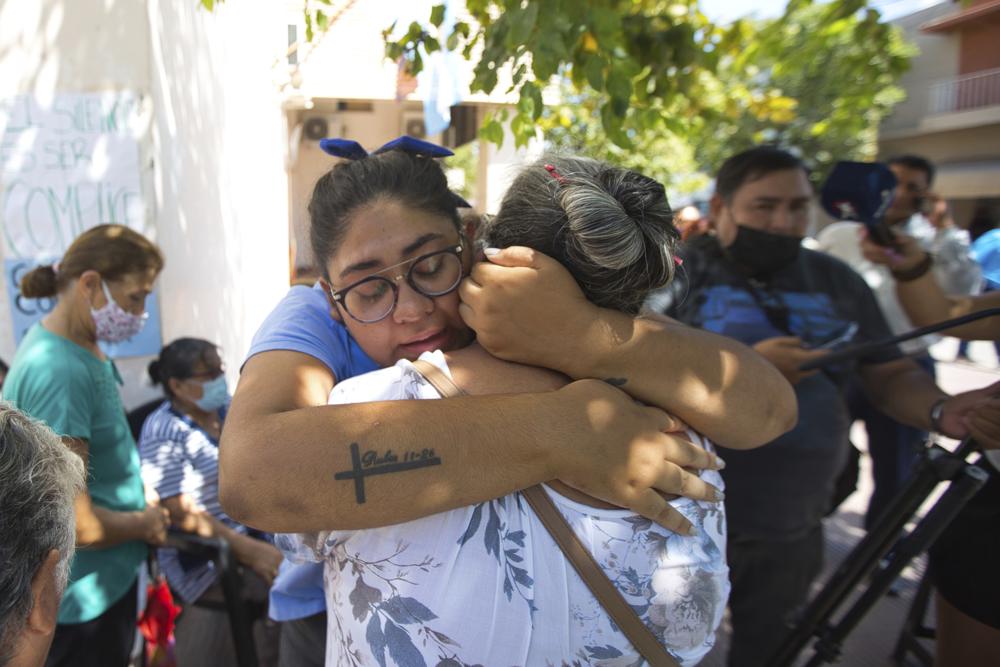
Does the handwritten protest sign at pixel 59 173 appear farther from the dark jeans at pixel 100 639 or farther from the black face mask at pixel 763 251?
the black face mask at pixel 763 251

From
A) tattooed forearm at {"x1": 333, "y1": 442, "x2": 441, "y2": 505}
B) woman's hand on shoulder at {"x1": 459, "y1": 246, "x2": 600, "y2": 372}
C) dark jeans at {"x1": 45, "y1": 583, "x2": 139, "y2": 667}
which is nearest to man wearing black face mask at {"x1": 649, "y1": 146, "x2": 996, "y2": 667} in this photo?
woman's hand on shoulder at {"x1": 459, "y1": 246, "x2": 600, "y2": 372}

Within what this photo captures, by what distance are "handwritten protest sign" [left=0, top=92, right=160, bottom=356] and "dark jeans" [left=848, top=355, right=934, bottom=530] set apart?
412 centimetres

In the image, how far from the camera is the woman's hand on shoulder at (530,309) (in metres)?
1.09

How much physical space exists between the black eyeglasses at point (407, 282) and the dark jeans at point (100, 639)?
170 cm

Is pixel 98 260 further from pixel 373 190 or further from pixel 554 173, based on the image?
pixel 554 173

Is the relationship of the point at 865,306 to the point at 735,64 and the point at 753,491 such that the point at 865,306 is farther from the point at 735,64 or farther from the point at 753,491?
the point at 735,64

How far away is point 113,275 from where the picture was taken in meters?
2.52

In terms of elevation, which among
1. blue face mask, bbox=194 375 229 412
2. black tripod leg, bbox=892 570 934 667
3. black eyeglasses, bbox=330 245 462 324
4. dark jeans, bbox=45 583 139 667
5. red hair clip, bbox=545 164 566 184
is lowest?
black tripod leg, bbox=892 570 934 667

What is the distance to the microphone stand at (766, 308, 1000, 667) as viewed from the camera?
5.57ft

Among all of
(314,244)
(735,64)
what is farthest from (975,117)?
(314,244)

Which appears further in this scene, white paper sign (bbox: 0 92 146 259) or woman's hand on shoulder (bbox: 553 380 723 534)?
white paper sign (bbox: 0 92 146 259)

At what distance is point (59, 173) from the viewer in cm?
354

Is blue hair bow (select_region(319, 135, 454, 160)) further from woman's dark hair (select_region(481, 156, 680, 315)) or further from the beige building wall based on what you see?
the beige building wall

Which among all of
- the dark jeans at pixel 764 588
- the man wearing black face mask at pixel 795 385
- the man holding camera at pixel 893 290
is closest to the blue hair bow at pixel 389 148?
the man wearing black face mask at pixel 795 385
